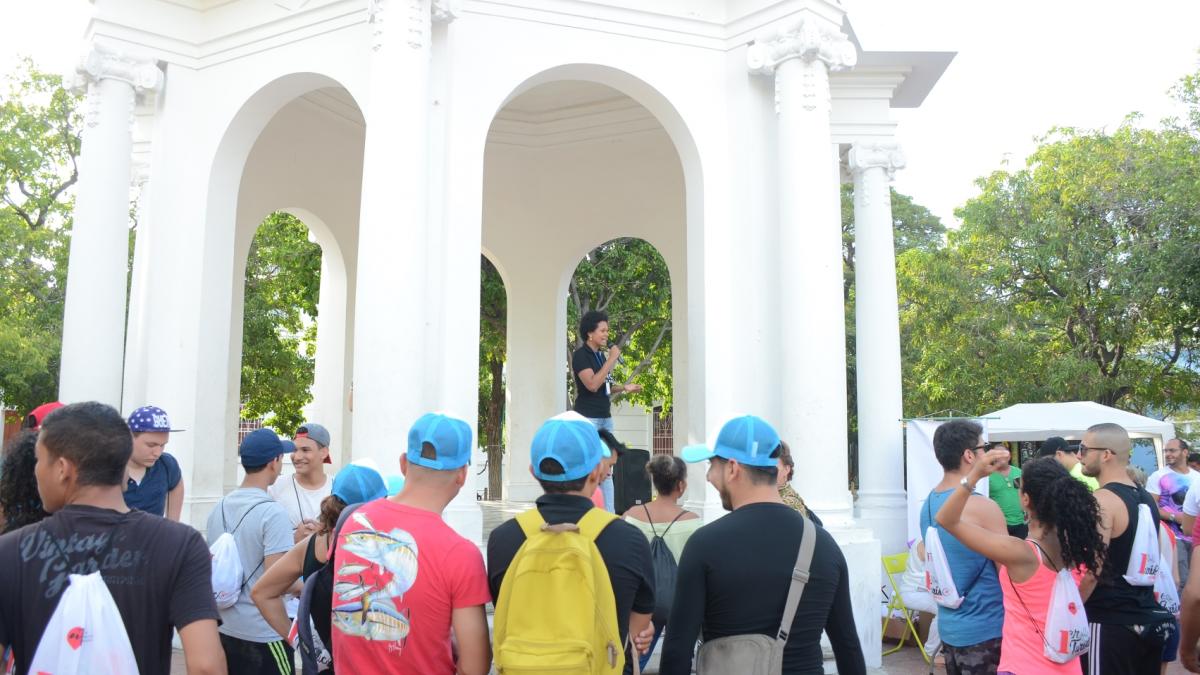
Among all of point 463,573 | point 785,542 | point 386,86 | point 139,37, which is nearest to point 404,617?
point 463,573

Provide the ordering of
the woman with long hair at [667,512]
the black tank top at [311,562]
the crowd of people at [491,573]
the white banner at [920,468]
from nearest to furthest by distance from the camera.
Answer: the crowd of people at [491,573] → the black tank top at [311,562] → the woman with long hair at [667,512] → the white banner at [920,468]

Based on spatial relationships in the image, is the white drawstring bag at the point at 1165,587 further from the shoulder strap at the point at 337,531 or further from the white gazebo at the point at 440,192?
the shoulder strap at the point at 337,531

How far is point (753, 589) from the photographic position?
2885 mm

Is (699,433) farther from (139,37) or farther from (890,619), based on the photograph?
(139,37)

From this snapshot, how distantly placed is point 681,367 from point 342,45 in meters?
7.14

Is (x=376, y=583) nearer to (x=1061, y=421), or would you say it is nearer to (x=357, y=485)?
(x=357, y=485)

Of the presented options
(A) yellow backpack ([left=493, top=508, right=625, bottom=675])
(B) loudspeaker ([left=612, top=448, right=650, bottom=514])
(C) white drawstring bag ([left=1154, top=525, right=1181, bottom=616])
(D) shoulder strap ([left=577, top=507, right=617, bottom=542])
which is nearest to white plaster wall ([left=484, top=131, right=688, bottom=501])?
(B) loudspeaker ([left=612, top=448, right=650, bottom=514])

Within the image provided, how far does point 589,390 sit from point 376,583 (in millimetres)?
5380

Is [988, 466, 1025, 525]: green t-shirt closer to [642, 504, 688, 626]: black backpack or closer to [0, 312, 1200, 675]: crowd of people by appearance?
[0, 312, 1200, 675]: crowd of people

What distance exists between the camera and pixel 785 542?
294cm

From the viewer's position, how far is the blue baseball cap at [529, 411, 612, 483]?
2.88 meters

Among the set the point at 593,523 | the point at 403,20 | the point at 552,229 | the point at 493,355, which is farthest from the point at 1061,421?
the point at 593,523

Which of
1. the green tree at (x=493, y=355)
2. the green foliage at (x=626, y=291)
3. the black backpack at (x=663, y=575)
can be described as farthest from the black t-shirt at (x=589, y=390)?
the green foliage at (x=626, y=291)

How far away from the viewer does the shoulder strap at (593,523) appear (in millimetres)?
2812
